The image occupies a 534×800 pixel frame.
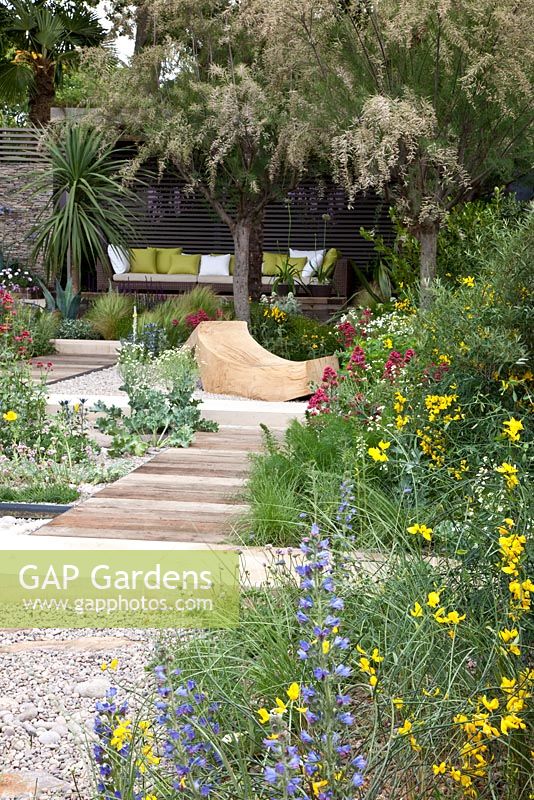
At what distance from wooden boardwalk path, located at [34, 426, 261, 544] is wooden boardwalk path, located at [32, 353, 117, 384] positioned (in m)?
3.15

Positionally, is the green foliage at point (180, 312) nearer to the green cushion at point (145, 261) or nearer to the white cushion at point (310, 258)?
the white cushion at point (310, 258)

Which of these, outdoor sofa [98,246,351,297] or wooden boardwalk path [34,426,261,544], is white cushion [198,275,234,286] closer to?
outdoor sofa [98,246,351,297]

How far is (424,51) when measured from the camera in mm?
7574

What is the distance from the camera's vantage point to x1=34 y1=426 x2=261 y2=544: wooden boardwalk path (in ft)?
12.4

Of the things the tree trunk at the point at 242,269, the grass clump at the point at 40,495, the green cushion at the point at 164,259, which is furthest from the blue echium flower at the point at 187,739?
the green cushion at the point at 164,259

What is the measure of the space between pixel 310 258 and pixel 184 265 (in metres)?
1.79

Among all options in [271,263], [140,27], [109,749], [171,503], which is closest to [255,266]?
[271,263]

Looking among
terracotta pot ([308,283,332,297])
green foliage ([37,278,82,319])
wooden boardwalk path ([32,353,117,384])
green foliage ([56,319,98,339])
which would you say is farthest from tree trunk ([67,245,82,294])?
terracotta pot ([308,283,332,297])

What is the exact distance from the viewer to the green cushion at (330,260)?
43.9 feet

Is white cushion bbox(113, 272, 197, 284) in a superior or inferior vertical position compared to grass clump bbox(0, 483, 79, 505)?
superior

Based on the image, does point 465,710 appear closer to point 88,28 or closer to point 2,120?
point 88,28

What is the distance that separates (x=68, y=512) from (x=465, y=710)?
8.60 ft

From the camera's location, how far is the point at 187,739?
1472 millimetres

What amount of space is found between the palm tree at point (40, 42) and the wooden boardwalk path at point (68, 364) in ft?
23.7
